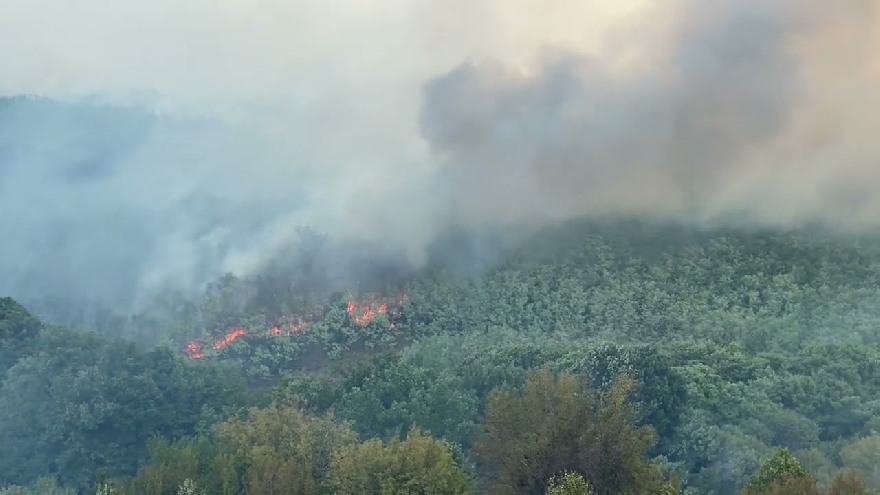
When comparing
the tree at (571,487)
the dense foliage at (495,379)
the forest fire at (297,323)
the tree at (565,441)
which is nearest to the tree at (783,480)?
the dense foliage at (495,379)

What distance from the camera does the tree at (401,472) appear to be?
53031 millimetres

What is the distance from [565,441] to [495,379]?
41.9 m

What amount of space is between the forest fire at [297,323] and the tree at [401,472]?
69.8 meters

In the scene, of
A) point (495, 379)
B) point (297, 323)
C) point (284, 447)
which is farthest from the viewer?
point (297, 323)

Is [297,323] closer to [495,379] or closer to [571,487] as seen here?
[495,379]

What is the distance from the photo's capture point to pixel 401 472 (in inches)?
2122

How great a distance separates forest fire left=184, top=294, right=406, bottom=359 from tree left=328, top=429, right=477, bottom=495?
69.8m

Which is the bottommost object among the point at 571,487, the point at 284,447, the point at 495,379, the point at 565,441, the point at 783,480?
the point at 571,487

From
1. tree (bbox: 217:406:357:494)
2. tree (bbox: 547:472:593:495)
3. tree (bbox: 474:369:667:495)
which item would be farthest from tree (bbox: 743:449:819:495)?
tree (bbox: 217:406:357:494)

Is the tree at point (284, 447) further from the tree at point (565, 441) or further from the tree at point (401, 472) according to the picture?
the tree at point (565, 441)

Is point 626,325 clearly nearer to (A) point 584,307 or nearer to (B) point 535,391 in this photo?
(A) point 584,307

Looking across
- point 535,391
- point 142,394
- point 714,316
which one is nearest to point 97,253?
point 142,394

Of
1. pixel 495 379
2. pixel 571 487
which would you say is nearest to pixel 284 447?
pixel 571 487

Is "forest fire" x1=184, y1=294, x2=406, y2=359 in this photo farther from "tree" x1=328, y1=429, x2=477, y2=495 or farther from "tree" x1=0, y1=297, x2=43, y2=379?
"tree" x1=328, y1=429, x2=477, y2=495
